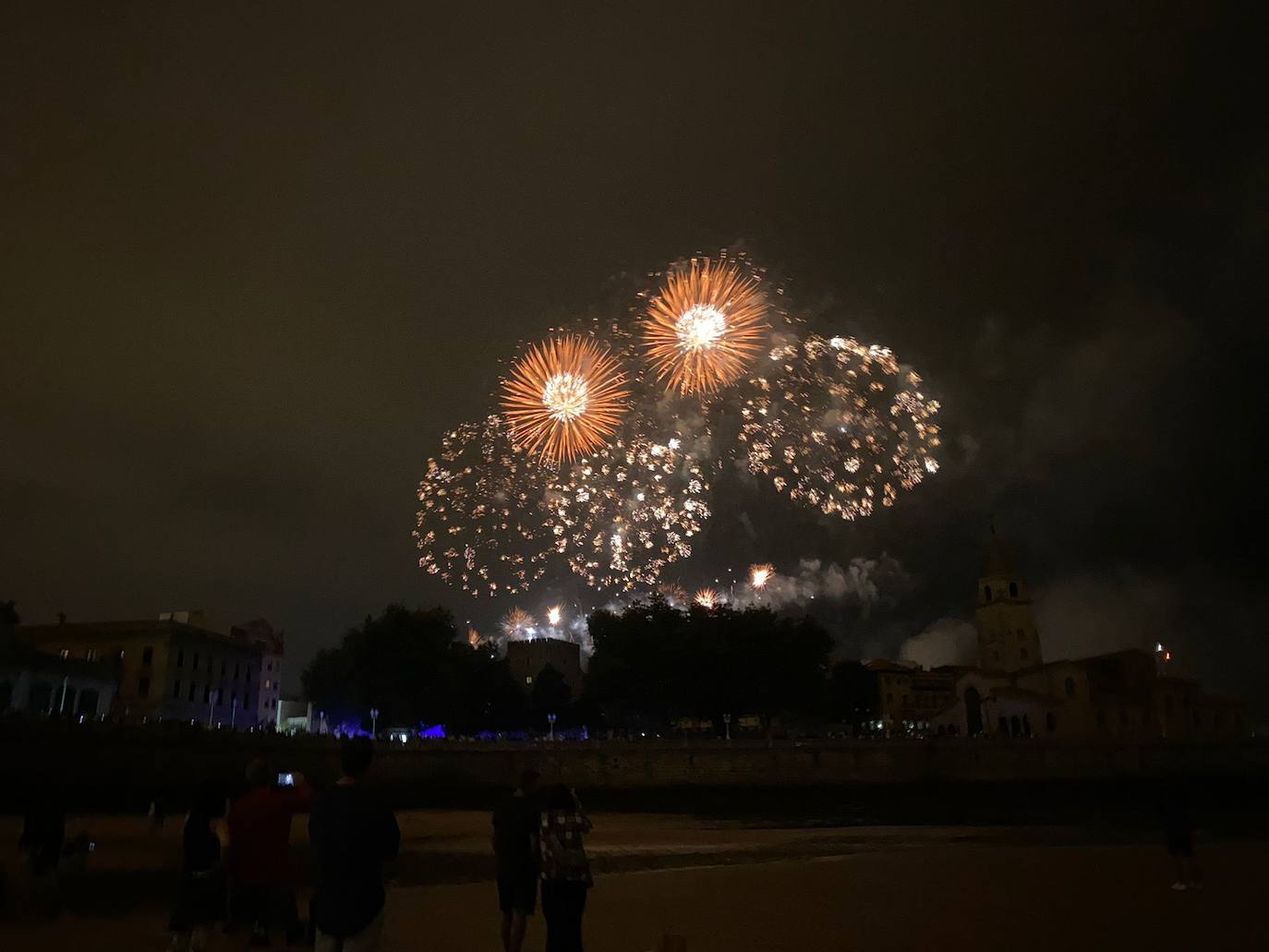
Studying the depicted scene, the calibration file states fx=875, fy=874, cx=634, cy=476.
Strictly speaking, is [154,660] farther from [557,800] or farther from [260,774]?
[557,800]

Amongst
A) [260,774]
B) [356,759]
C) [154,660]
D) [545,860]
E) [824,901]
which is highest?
[154,660]

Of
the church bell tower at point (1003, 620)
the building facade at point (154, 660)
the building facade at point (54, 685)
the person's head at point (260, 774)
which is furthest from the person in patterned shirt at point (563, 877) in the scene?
the church bell tower at point (1003, 620)

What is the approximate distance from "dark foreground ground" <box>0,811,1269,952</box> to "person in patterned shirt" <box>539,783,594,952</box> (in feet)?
9.33

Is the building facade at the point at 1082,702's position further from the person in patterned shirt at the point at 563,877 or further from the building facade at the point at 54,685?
the person in patterned shirt at the point at 563,877

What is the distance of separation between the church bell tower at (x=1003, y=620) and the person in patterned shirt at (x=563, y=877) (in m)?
108

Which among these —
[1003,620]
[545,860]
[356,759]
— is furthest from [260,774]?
[1003,620]

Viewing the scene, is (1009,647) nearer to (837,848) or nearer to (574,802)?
(837,848)

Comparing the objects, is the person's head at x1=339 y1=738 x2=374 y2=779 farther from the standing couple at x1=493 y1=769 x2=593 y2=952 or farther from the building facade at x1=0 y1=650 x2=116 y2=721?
the building facade at x1=0 y1=650 x2=116 y2=721

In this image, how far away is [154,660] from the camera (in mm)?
74562

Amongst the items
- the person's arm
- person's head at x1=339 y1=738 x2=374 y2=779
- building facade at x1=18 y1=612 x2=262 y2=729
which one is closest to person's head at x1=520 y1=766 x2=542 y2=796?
the person's arm

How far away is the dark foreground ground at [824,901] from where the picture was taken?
12.2 m

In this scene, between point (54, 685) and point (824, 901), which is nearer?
point (824, 901)

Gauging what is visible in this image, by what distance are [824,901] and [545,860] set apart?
9.02 metres

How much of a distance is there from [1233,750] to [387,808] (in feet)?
299
